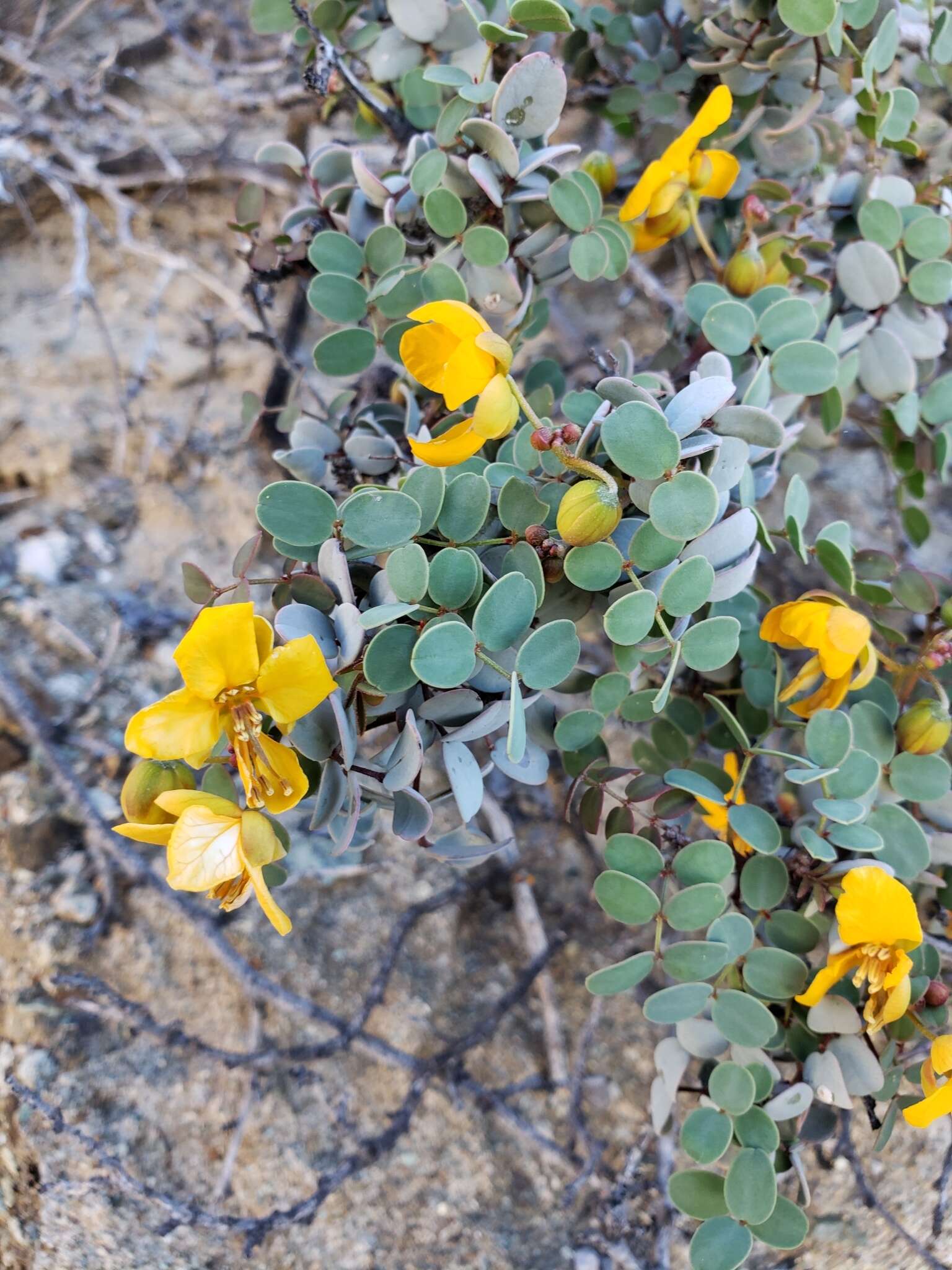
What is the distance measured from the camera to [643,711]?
953 millimetres

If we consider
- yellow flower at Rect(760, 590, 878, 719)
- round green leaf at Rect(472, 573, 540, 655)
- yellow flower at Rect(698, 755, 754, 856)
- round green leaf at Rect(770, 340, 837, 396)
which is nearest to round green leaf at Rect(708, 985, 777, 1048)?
yellow flower at Rect(698, 755, 754, 856)

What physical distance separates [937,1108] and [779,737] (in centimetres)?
68

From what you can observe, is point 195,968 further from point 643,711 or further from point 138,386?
point 138,386

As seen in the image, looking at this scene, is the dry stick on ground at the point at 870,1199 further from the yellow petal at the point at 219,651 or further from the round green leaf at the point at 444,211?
the round green leaf at the point at 444,211

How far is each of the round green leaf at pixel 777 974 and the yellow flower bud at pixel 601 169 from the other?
912mm

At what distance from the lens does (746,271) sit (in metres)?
1.11

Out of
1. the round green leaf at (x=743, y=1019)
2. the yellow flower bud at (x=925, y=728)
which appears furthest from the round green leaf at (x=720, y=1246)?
the yellow flower bud at (x=925, y=728)

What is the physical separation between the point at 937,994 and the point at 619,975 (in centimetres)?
30

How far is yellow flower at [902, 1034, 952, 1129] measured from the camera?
2.65 feet

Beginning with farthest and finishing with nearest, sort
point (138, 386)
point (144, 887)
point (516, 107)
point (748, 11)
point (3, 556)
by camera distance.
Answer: point (138, 386) < point (3, 556) < point (144, 887) < point (748, 11) < point (516, 107)

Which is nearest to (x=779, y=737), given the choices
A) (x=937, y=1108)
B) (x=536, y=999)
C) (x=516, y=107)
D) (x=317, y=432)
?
(x=536, y=999)

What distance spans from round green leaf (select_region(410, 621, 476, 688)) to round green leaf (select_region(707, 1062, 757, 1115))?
49cm

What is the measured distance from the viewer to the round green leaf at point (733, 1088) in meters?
0.90

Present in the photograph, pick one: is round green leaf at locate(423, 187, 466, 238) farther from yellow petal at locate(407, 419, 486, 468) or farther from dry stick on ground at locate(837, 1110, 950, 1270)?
dry stick on ground at locate(837, 1110, 950, 1270)
